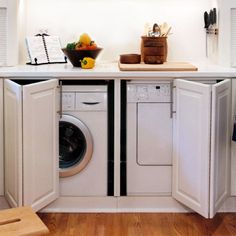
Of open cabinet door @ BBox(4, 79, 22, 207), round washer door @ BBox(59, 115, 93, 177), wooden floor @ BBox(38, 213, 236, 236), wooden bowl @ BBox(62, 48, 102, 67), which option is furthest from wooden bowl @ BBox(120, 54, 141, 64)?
wooden floor @ BBox(38, 213, 236, 236)

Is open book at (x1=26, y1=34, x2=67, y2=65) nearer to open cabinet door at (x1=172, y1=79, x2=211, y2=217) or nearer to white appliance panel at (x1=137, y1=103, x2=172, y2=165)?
white appliance panel at (x1=137, y1=103, x2=172, y2=165)

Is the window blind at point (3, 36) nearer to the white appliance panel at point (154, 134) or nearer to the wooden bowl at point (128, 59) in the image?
the wooden bowl at point (128, 59)

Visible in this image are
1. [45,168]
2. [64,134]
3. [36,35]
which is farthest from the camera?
[36,35]

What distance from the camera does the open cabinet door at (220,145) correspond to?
3.13 meters

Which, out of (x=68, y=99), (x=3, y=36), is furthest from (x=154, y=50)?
(x=3, y=36)

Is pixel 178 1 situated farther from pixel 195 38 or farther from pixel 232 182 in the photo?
pixel 232 182

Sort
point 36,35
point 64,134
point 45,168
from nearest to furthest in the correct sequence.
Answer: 1. point 45,168
2. point 64,134
3. point 36,35

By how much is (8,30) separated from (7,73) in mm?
490

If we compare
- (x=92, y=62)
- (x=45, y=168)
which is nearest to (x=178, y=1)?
(x=92, y=62)

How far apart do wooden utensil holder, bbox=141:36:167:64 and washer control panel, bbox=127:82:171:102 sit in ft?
1.25

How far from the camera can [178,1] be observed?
413cm

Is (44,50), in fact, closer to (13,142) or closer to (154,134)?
(13,142)

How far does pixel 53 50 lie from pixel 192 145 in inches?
55.2

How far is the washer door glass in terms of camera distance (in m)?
3.54
